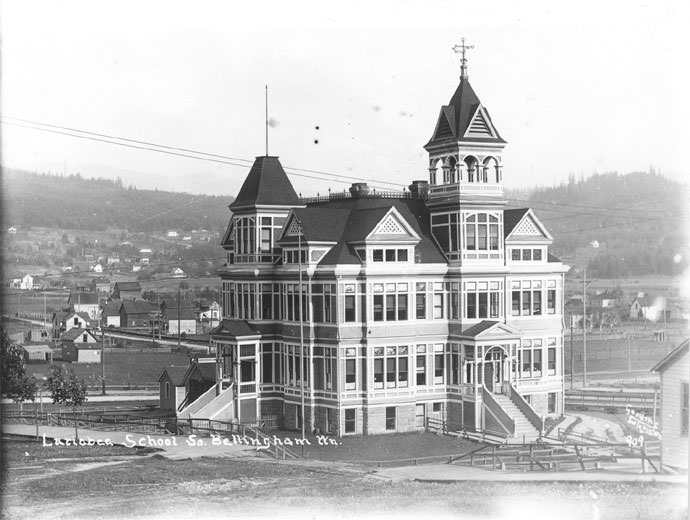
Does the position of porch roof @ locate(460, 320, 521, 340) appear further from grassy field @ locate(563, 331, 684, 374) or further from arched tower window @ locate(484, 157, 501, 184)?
grassy field @ locate(563, 331, 684, 374)

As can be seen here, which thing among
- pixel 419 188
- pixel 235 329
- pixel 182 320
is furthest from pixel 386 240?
pixel 182 320

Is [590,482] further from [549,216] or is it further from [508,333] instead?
[549,216]

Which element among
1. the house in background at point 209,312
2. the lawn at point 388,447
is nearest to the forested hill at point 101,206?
the house in background at point 209,312

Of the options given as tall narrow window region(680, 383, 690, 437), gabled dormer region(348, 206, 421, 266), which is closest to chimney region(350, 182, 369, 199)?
gabled dormer region(348, 206, 421, 266)

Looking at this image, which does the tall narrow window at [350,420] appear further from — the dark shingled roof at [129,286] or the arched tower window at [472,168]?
the dark shingled roof at [129,286]

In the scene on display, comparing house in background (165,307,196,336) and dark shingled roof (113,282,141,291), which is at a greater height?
dark shingled roof (113,282,141,291)

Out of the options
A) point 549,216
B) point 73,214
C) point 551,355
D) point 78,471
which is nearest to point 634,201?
point 549,216
